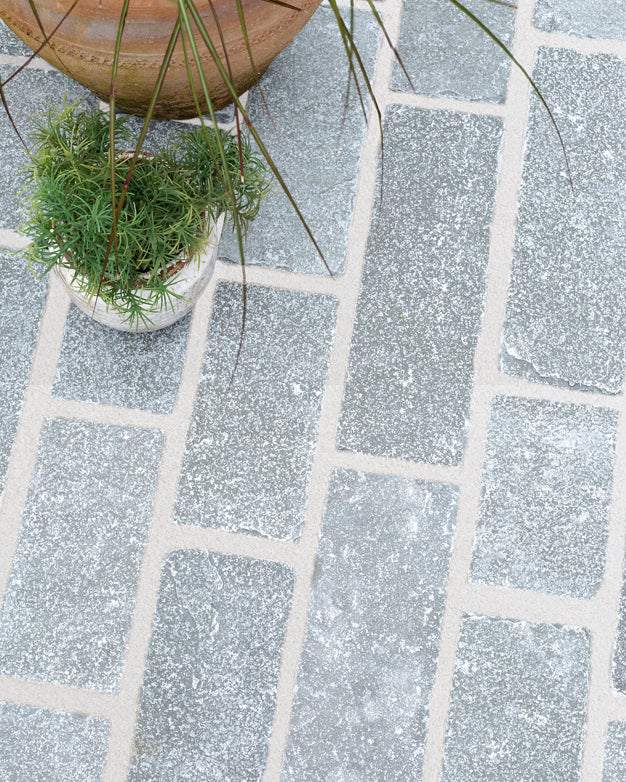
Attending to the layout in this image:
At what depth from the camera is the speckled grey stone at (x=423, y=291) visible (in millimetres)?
1298

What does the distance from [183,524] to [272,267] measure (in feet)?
1.51

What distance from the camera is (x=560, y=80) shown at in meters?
1.40

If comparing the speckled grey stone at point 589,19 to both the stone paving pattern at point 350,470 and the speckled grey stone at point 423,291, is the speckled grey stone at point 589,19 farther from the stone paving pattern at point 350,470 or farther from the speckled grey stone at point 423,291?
the speckled grey stone at point 423,291

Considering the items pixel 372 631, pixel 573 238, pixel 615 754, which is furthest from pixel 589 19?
pixel 615 754

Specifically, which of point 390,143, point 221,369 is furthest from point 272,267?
point 390,143

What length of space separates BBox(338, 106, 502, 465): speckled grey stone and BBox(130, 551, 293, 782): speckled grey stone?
0.96 feet

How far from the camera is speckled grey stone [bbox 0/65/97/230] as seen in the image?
1.33 meters

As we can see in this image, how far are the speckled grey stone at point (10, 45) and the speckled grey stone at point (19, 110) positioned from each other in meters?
0.03

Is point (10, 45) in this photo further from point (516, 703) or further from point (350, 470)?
point (516, 703)

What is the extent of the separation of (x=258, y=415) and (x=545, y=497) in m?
0.50

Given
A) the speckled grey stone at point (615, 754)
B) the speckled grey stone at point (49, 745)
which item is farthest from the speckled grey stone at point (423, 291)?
the speckled grey stone at point (49, 745)

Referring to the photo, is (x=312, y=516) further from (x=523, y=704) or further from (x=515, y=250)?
(x=515, y=250)

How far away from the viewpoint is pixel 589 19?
1.41 metres

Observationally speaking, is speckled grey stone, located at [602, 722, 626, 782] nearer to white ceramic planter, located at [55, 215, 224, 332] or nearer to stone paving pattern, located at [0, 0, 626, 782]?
stone paving pattern, located at [0, 0, 626, 782]
